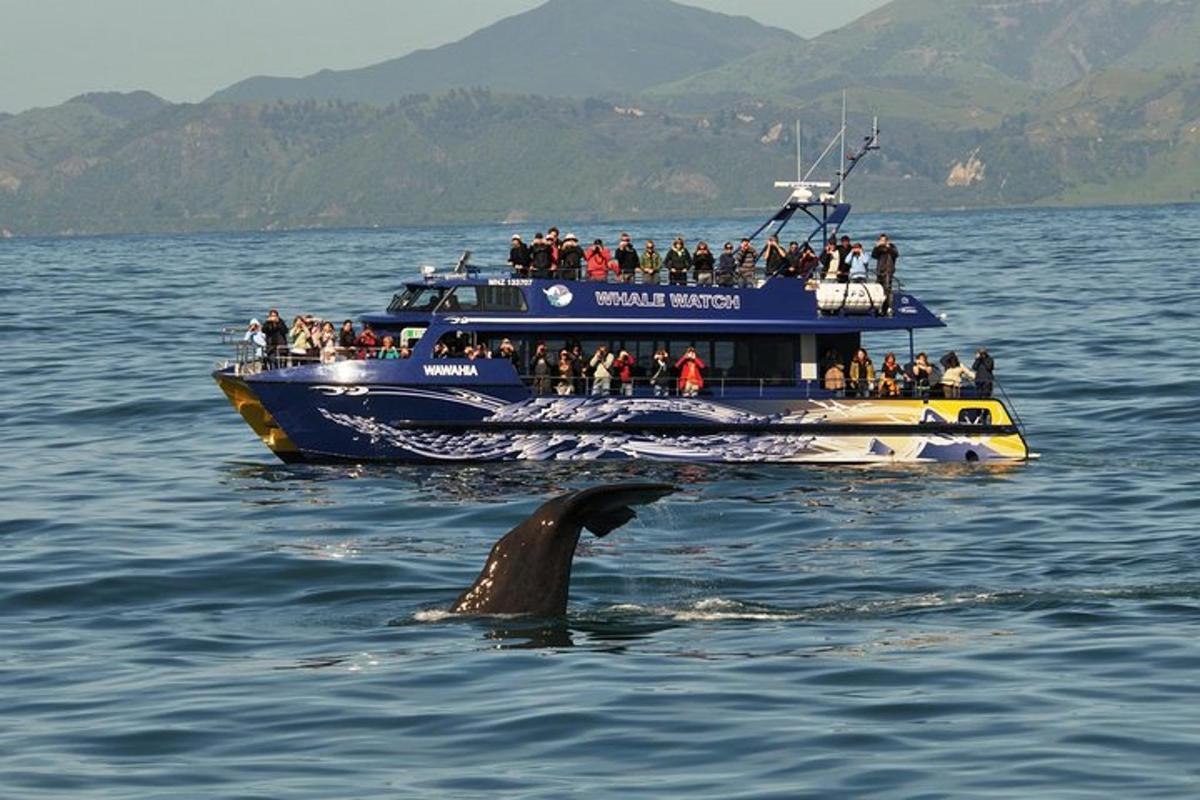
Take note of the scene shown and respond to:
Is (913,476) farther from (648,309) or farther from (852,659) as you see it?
(852,659)

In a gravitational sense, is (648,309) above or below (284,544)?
above

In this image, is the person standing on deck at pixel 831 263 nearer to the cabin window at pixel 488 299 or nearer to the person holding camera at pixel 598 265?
the person holding camera at pixel 598 265

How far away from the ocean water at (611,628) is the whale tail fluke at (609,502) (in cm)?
179

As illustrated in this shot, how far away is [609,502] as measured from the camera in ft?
71.5

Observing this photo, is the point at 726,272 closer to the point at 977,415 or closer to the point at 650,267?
the point at 650,267

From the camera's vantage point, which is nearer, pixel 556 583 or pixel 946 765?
pixel 946 765

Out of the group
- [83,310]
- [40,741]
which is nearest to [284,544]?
[40,741]

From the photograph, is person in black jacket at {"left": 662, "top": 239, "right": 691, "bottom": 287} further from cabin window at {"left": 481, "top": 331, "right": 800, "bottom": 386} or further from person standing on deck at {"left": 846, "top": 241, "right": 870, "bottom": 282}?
person standing on deck at {"left": 846, "top": 241, "right": 870, "bottom": 282}

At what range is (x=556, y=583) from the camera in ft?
79.3

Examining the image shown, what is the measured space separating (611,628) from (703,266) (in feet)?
74.8

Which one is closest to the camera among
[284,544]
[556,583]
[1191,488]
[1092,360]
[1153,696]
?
[1153,696]

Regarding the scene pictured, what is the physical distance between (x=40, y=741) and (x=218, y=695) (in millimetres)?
2330

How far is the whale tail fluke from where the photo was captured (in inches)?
835

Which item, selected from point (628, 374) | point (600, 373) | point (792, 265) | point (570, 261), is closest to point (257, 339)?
Result: point (570, 261)
